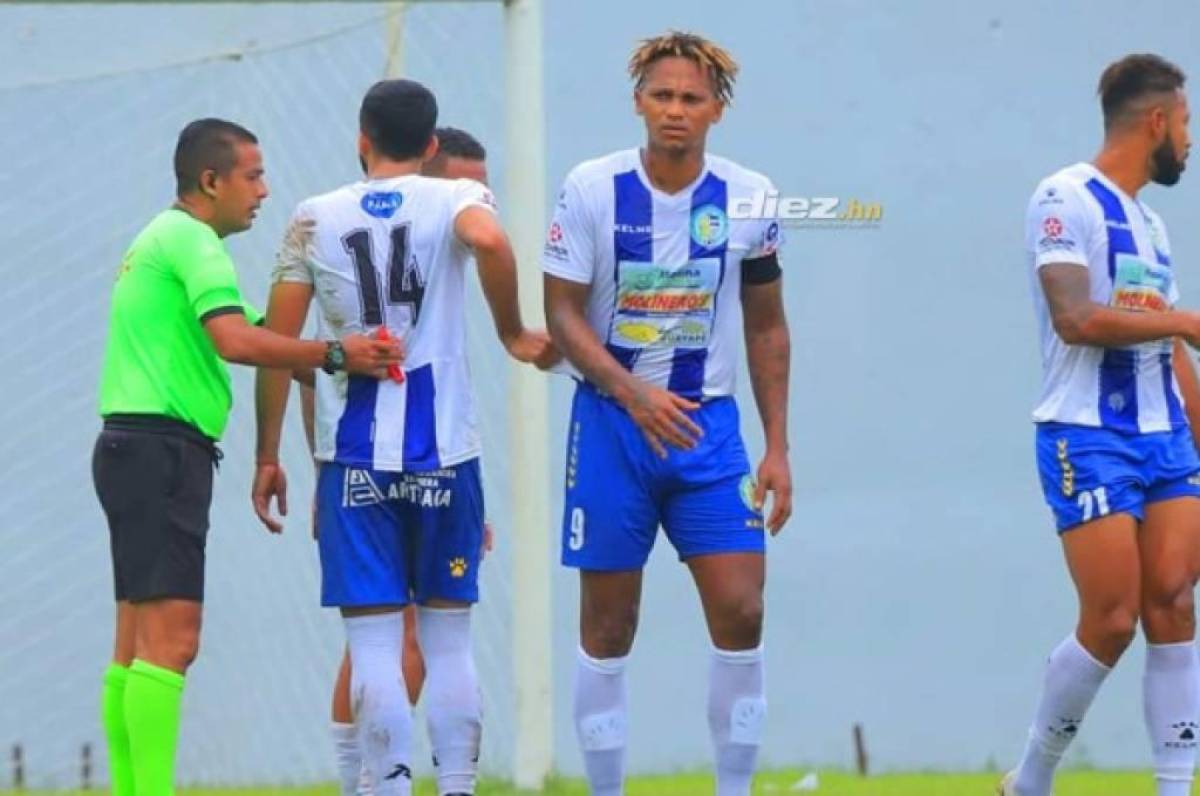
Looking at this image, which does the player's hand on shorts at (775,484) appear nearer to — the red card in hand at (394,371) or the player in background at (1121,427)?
the player in background at (1121,427)

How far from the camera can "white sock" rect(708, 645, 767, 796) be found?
6.69m

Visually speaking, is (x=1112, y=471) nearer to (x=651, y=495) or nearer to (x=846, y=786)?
(x=651, y=495)

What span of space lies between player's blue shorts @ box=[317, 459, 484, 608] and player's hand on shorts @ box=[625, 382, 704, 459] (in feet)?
1.48

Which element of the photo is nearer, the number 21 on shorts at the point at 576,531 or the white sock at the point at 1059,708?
the number 21 on shorts at the point at 576,531

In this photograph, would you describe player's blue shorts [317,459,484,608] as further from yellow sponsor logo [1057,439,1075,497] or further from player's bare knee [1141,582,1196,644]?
player's bare knee [1141,582,1196,644]

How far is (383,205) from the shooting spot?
6539 mm

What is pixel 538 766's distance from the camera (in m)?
9.05

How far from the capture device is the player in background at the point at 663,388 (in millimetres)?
6684

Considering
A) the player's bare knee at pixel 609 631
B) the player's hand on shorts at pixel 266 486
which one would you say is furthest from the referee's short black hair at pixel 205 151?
the player's bare knee at pixel 609 631

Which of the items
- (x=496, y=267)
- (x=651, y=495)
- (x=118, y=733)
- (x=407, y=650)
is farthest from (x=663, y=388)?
(x=118, y=733)

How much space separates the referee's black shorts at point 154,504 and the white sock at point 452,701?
73 centimetres

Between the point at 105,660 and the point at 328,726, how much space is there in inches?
37.1

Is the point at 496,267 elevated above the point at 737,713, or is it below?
above

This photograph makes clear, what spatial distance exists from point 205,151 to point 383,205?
788mm
